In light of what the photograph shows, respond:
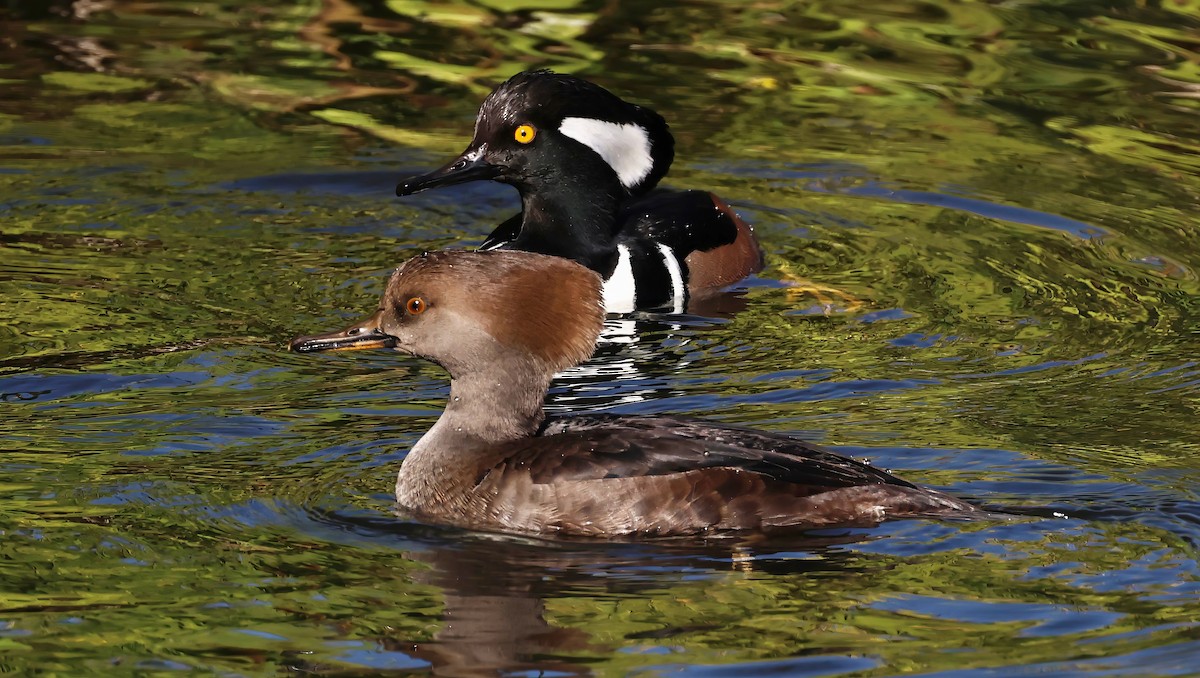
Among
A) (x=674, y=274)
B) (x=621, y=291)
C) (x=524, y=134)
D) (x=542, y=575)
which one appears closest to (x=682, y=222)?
(x=674, y=274)

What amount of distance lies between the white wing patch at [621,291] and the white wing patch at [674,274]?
24 centimetres

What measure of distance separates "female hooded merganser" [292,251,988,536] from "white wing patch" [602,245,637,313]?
9.04 ft

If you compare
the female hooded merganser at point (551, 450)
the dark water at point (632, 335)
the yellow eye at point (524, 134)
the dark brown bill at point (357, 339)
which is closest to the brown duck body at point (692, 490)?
the female hooded merganser at point (551, 450)

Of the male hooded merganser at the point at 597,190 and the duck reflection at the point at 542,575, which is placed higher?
the male hooded merganser at the point at 597,190

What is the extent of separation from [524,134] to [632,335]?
136 cm

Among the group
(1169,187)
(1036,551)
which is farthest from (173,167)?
(1036,551)

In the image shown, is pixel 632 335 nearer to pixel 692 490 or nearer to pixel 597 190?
pixel 597 190

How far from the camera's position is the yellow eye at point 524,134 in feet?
33.0

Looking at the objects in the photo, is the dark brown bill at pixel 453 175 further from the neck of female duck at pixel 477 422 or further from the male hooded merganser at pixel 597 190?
the neck of female duck at pixel 477 422

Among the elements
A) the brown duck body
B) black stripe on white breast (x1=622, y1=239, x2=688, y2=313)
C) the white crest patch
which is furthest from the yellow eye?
the brown duck body

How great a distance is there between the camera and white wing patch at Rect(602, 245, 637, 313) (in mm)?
9977

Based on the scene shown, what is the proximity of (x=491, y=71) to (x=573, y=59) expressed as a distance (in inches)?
22.8

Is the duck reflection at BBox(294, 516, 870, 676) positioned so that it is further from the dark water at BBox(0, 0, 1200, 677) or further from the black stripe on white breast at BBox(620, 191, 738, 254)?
the black stripe on white breast at BBox(620, 191, 738, 254)

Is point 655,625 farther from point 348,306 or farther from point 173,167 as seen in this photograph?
point 173,167
